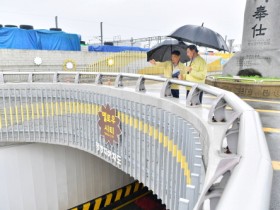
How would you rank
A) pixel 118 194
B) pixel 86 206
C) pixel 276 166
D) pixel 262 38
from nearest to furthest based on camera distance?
pixel 276 166 < pixel 86 206 < pixel 118 194 < pixel 262 38

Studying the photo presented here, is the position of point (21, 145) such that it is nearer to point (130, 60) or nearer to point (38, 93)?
point (38, 93)

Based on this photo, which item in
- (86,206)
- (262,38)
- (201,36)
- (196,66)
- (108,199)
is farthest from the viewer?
(262,38)

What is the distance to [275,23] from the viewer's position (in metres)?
12.9

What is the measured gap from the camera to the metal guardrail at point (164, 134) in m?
1.20

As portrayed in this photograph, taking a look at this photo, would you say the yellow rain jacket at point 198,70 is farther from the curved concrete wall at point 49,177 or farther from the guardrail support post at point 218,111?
the curved concrete wall at point 49,177

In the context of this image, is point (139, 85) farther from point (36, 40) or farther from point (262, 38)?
point (36, 40)

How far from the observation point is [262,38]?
1336 centimetres

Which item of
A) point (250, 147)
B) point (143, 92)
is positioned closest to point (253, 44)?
point (143, 92)

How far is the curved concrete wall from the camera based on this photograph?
9.59 m

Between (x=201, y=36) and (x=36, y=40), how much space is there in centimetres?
1619

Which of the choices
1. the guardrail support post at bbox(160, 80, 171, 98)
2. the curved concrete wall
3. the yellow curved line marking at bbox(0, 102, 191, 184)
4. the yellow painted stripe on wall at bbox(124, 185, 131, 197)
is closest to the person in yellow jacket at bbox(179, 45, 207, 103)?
the guardrail support post at bbox(160, 80, 171, 98)

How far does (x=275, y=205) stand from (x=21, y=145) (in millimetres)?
10164

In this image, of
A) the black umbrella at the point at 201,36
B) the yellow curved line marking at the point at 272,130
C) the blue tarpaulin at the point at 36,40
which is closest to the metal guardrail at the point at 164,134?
the yellow curved line marking at the point at 272,130

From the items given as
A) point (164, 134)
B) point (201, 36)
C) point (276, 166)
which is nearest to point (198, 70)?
point (201, 36)
